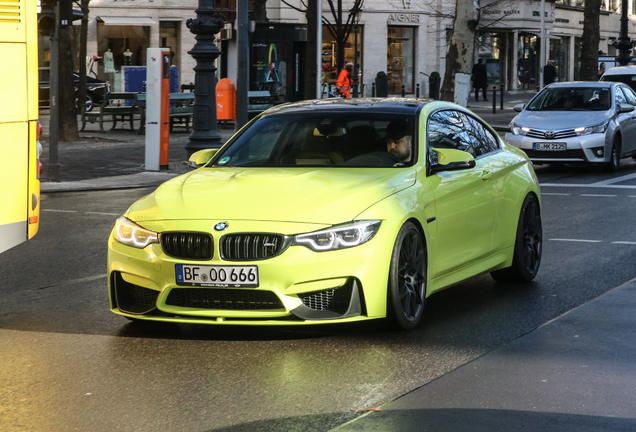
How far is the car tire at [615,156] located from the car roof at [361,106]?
38.3 feet

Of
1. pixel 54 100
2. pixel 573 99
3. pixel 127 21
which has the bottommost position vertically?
pixel 54 100

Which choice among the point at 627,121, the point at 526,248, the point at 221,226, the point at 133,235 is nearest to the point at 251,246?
the point at 221,226

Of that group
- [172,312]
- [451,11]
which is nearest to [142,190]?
[172,312]

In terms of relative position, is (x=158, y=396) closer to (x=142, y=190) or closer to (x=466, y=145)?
(x=466, y=145)

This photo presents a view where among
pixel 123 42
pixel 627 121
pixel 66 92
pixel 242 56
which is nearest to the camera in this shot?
pixel 627 121

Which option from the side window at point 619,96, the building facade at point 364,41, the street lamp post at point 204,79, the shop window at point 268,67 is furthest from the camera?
the building facade at point 364,41

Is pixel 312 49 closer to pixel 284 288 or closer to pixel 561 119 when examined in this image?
pixel 561 119

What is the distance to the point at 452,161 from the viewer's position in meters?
7.00

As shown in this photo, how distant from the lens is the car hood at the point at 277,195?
612 centimetres

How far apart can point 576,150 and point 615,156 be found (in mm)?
1124

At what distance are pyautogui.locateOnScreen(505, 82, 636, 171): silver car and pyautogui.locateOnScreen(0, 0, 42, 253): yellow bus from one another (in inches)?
479

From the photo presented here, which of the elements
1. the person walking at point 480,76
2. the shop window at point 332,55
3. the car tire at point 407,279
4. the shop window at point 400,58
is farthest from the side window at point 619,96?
the shop window at point 400,58

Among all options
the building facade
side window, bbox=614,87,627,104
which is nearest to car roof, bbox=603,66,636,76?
the building facade

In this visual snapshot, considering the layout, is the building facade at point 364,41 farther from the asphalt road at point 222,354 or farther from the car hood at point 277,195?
the car hood at point 277,195
